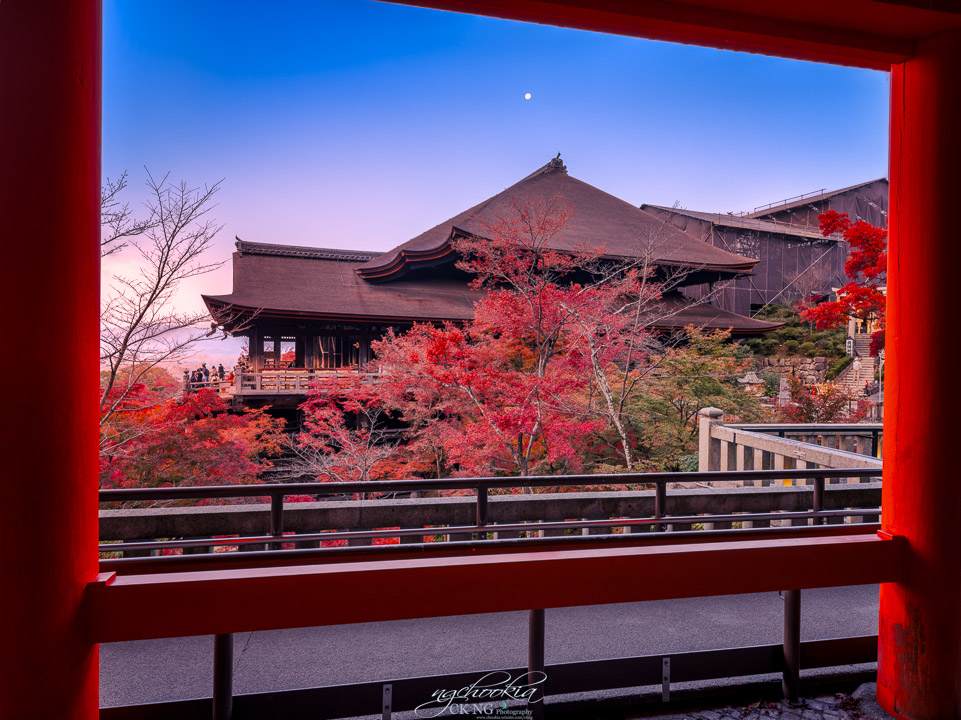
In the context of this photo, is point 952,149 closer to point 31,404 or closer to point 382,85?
point 31,404

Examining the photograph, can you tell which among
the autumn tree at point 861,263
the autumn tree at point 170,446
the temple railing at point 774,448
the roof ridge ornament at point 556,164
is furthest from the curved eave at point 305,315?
the autumn tree at point 861,263

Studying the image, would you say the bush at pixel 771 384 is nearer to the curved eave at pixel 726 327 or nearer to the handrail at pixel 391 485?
the curved eave at pixel 726 327

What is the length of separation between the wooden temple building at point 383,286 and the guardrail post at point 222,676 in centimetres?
715

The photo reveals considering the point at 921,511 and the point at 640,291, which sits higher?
the point at 640,291

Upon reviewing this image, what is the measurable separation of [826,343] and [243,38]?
14.2 meters

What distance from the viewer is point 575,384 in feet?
25.3

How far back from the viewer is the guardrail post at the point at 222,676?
1.68 meters

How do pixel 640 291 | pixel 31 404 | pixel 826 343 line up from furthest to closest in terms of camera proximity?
pixel 826 343
pixel 640 291
pixel 31 404

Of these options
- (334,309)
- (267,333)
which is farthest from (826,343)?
(267,333)

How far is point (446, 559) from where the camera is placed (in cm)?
164

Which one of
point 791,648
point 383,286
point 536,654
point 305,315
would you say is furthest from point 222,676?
point 383,286

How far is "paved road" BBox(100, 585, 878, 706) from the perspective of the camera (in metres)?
2.30

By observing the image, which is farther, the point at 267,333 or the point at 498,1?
the point at 267,333

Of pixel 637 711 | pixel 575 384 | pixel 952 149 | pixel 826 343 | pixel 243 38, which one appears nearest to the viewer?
pixel 952 149
